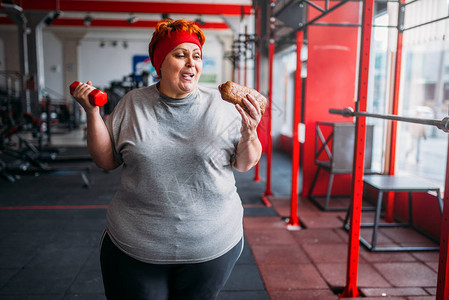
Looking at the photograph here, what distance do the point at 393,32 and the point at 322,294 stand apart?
2.79 meters

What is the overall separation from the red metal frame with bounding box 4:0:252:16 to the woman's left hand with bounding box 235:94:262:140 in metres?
8.97

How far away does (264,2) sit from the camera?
6.56 m

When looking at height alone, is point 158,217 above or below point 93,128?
below

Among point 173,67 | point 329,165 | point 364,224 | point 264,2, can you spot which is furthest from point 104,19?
point 173,67

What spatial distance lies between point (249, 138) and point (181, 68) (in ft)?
0.96

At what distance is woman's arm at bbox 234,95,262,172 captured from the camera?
41.6 inches

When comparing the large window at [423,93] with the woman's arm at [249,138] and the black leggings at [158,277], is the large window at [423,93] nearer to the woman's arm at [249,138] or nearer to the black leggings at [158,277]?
the woman's arm at [249,138]

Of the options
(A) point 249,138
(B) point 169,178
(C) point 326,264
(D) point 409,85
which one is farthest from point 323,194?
(D) point 409,85

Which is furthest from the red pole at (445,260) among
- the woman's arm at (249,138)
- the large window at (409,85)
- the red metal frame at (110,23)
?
the red metal frame at (110,23)

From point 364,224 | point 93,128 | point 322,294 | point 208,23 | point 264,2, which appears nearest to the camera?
point 93,128

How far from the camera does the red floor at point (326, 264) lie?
2213mm

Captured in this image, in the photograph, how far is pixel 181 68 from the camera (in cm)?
106

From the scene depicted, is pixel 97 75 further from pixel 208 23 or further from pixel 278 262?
pixel 278 262

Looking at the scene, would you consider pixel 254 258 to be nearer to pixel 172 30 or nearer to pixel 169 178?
pixel 169 178
